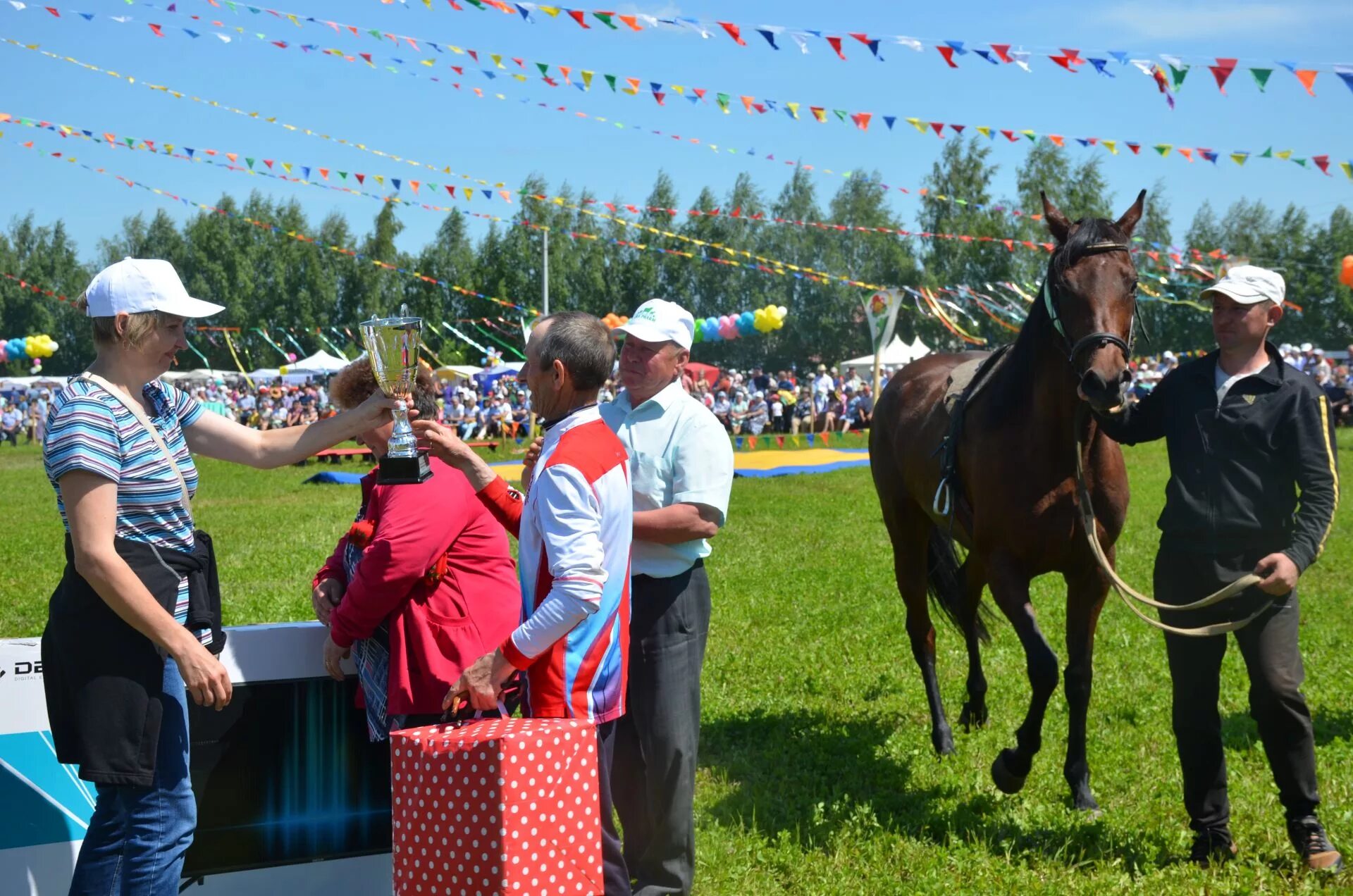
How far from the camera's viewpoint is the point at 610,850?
11.2 feet

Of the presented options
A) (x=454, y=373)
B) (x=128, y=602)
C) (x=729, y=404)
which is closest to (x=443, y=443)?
(x=128, y=602)

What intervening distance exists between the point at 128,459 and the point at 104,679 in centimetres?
51

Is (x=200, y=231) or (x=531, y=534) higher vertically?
(x=200, y=231)

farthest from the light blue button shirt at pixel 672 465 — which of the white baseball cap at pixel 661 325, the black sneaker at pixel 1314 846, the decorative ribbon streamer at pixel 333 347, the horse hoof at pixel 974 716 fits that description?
the decorative ribbon streamer at pixel 333 347

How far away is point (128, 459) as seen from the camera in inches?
107

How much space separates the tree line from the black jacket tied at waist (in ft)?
168

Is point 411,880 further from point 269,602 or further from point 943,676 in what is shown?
point 269,602

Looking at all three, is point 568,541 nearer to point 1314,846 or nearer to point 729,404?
point 1314,846

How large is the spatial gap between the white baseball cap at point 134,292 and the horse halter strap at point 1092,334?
9.51ft

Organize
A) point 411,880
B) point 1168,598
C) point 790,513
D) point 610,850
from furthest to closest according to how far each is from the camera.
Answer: point 790,513, point 1168,598, point 610,850, point 411,880

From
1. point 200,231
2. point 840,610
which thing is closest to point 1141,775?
point 840,610

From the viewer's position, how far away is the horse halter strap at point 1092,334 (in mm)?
4109

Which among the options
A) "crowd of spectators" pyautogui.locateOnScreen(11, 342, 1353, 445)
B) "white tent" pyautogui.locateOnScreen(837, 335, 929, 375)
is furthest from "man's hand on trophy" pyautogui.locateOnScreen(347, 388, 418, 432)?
"white tent" pyautogui.locateOnScreen(837, 335, 929, 375)

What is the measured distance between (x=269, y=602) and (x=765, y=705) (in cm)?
410
